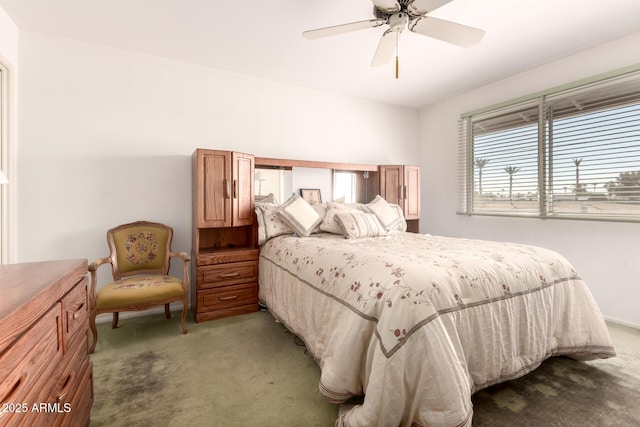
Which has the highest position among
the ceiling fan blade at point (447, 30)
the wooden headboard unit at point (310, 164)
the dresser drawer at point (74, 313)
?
the ceiling fan blade at point (447, 30)

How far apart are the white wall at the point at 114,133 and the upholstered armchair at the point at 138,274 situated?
0.26m

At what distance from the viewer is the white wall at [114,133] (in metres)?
2.66

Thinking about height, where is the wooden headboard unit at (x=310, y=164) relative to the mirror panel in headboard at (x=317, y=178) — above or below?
above

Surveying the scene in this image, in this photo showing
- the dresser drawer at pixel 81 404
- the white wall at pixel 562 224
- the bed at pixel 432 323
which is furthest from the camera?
the white wall at pixel 562 224

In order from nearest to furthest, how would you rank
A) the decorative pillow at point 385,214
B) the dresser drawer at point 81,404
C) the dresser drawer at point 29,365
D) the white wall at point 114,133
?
the dresser drawer at point 29,365 → the dresser drawer at point 81,404 → the white wall at point 114,133 → the decorative pillow at point 385,214

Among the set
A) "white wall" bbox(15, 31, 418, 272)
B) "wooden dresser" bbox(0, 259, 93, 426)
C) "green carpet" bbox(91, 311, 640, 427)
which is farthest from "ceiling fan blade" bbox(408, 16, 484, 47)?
"wooden dresser" bbox(0, 259, 93, 426)

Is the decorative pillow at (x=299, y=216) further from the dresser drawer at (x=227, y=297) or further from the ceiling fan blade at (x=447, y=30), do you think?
the ceiling fan blade at (x=447, y=30)

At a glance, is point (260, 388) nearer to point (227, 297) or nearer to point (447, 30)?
point (227, 297)

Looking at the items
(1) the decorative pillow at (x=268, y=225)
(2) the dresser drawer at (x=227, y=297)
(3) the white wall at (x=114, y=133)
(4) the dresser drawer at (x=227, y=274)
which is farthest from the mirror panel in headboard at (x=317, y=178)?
(2) the dresser drawer at (x=227, y=297)

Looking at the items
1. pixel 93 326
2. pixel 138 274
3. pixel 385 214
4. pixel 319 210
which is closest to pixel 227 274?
pixel 138 274

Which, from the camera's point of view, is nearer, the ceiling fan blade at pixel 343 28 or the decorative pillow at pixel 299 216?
the ceiling fan blade at pixel 343 28

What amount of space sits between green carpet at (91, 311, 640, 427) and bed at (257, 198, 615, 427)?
0.16m

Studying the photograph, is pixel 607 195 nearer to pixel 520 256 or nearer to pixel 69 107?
pixel 520 256

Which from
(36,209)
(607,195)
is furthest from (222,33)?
(607,195)
